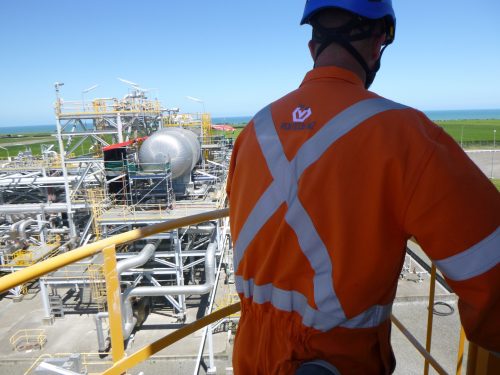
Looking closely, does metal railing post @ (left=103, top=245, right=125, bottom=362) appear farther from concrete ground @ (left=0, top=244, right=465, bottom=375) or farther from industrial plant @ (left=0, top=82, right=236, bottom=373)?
industrial plant @ (left=0, top=82, right=236, bottom=373)

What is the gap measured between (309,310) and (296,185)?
43 cm

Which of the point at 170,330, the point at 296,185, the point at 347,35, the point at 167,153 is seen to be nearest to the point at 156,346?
the point at 296,185

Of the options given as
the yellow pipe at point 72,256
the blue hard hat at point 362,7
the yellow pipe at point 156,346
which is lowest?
the yellow pipe at point 156,346

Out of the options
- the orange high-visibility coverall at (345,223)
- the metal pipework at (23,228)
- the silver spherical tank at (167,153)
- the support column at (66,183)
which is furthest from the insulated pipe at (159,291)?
the orange high-visibility coverall at (345,223)

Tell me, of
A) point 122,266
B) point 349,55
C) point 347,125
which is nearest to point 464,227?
point 347,125

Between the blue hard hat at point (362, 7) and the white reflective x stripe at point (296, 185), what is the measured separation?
35 centimetres

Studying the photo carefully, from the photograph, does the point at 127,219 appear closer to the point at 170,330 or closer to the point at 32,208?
the point at 170,330

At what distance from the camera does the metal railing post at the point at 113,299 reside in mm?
2062

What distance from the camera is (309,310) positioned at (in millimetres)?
1170

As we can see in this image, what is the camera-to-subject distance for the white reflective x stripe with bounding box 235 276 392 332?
115 centimetres

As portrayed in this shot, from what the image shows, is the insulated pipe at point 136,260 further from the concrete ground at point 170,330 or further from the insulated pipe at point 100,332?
the concrete ground at point 170,330

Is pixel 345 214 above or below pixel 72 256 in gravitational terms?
above

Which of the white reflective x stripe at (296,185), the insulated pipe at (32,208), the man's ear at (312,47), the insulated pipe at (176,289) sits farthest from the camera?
the insulated pipe at (32,208)

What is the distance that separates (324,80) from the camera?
126cm
